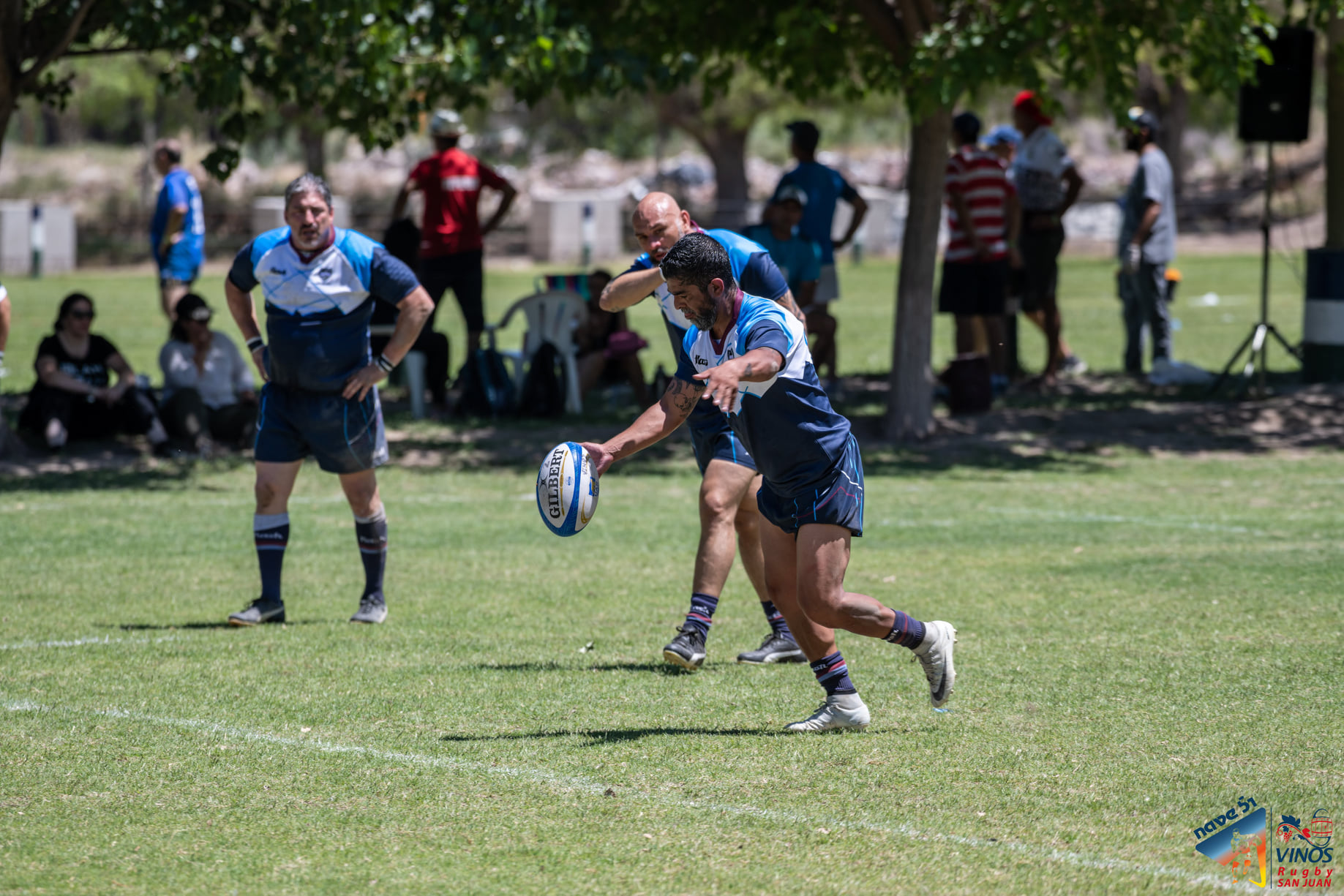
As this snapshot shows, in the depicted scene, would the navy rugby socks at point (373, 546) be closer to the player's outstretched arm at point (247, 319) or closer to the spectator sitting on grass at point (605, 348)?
the player's outstretched arm at point (247, 319)

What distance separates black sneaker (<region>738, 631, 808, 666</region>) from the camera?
7219 mm

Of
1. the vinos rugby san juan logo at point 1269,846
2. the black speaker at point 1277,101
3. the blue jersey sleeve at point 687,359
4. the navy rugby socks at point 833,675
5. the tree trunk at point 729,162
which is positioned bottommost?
the vinos rugby san juan logo at point 1269,846

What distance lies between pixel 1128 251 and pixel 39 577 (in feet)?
35.6

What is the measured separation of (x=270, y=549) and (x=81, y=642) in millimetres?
1002

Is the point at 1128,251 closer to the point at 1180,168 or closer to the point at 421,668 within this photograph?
the point at 421,668

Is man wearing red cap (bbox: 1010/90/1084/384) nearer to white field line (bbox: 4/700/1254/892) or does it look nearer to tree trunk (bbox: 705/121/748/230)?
white field line (bbox: 4/700/1254/892)

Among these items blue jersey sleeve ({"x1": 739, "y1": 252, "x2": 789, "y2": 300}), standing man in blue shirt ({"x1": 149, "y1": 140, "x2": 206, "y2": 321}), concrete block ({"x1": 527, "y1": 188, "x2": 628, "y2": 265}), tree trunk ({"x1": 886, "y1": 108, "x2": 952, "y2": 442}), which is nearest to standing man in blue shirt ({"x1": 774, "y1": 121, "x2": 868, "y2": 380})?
tree trunk ({"x1": 886, "y1": 108, "x2": 952, "y2": 442})

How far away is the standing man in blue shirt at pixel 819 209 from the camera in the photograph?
14.7 meters

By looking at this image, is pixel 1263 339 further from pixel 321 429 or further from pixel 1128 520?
pixel 321 429

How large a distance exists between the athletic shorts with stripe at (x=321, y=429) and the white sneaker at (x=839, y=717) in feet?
9.22

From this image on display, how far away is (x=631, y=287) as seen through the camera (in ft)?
22.2

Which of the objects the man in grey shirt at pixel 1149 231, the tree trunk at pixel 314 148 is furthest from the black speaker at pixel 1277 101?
the tree trunk at pixel 314 148

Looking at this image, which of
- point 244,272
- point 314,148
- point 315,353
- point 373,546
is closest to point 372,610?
point 373,546

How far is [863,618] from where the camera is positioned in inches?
231
